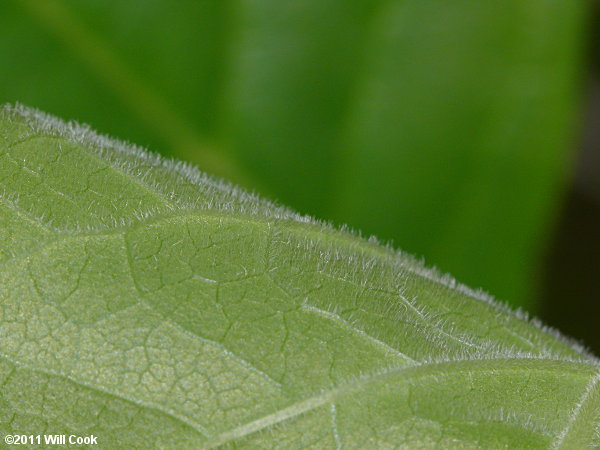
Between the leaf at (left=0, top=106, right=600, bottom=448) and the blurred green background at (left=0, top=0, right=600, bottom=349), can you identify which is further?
the blurred green background at (left=0, top=0, right=600, bottom=349)

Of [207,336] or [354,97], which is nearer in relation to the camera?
[207,336]

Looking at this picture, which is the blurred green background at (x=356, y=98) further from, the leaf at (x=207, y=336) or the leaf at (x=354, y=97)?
the leaf at (x=207, y=336)

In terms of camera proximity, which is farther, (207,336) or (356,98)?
(356,98)

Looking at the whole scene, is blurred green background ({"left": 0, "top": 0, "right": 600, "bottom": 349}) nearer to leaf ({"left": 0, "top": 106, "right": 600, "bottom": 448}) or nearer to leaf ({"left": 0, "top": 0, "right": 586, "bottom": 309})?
leaf ({"left": 0, "top": 0, "right": 586, "bottom": 309})

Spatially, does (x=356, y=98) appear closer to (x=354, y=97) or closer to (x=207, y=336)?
(x=354, y=97)

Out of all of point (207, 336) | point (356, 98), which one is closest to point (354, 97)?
point (356, 98)

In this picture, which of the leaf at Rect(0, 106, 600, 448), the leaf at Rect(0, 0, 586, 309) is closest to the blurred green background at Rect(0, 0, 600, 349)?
the leaf at Rect(0, 0, 586, 309)

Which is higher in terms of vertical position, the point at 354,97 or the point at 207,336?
the point at 354,97

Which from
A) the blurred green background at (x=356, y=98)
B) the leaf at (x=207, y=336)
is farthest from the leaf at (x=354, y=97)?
the leaf at (x=207, y=336)
